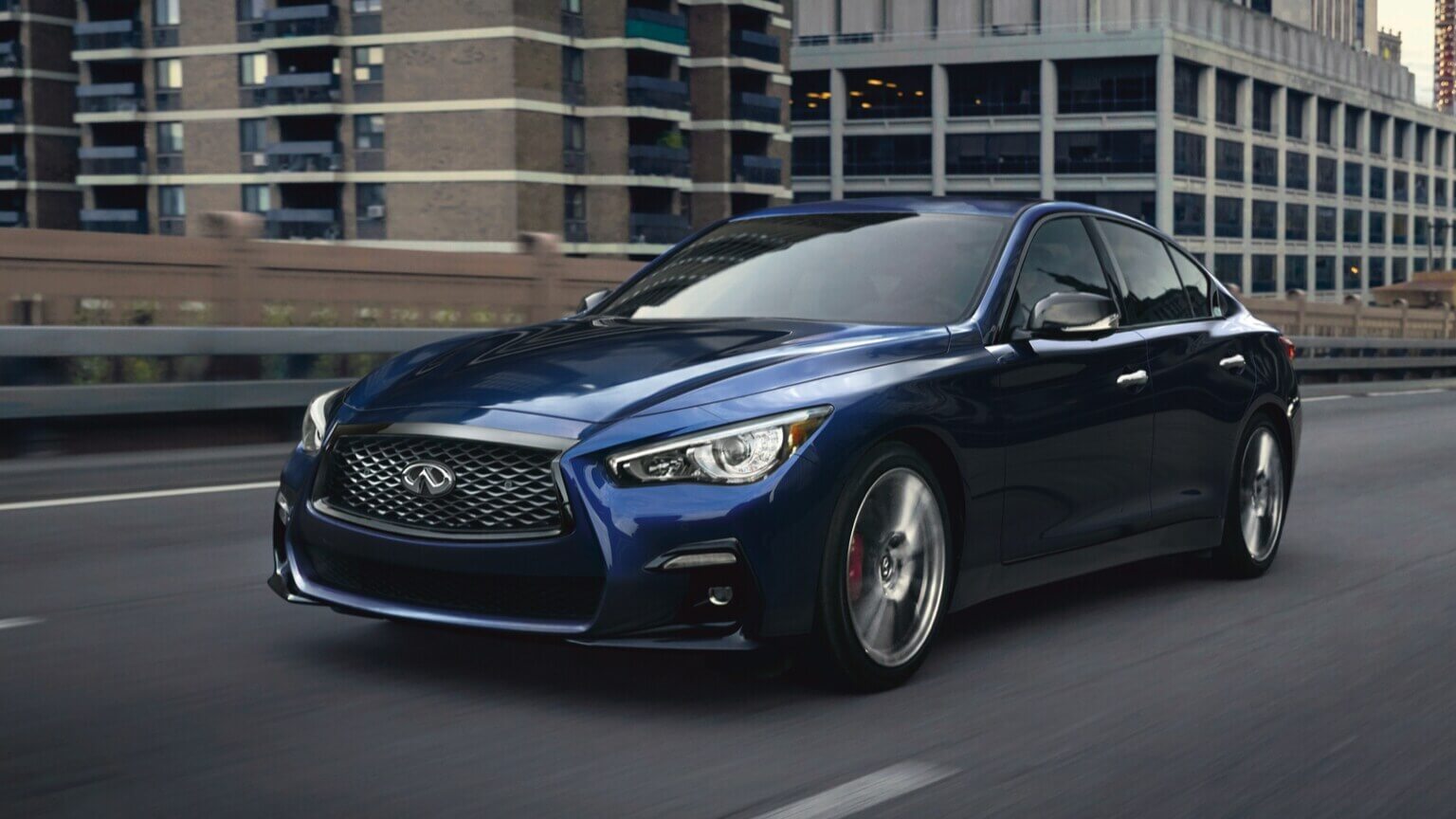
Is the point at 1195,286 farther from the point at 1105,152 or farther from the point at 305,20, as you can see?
the point at 1105,152

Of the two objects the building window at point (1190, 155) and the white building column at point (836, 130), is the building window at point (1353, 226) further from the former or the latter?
the white building column at point (836, 130)

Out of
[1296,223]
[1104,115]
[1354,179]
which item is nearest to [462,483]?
[1104,115]

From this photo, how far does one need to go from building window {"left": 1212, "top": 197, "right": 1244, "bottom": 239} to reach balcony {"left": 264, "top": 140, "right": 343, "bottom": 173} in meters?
43.2

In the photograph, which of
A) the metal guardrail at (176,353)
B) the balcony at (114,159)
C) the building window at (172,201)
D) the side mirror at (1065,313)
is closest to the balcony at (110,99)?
the balcony at (114,159)

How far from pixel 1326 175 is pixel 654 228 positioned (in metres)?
47.6

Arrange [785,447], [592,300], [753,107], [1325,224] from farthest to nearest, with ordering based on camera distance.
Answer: [1325,224] < [753,107] < [592,300] < [785,447]

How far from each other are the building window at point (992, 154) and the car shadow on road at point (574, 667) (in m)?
81.5

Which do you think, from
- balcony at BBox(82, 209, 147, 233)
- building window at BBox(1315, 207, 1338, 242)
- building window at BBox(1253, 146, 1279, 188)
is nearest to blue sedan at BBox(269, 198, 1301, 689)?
balcony at BBox(82, 209, 147, 233)

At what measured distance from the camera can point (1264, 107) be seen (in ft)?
300

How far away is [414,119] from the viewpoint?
62.2 metres

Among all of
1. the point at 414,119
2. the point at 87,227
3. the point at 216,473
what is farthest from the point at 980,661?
the point at 87,227

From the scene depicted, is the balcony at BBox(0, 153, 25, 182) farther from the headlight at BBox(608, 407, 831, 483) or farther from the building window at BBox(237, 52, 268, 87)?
the headlight at BBox(608, 407, 831, 483)

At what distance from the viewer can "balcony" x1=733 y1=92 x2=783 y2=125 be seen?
233ft

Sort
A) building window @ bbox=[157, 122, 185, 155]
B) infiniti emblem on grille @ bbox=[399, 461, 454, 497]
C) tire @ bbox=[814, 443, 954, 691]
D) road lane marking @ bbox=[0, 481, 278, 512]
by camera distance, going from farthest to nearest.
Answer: building window @ bbox=[157, 122, 185, 155] → road lane marking @ bbox=[0, 481, 278, 512] → tire @ bbox=[814, 443, 954, 691] → infiniti emblem on grille @ bbox=[399, 461, 454, 497]
